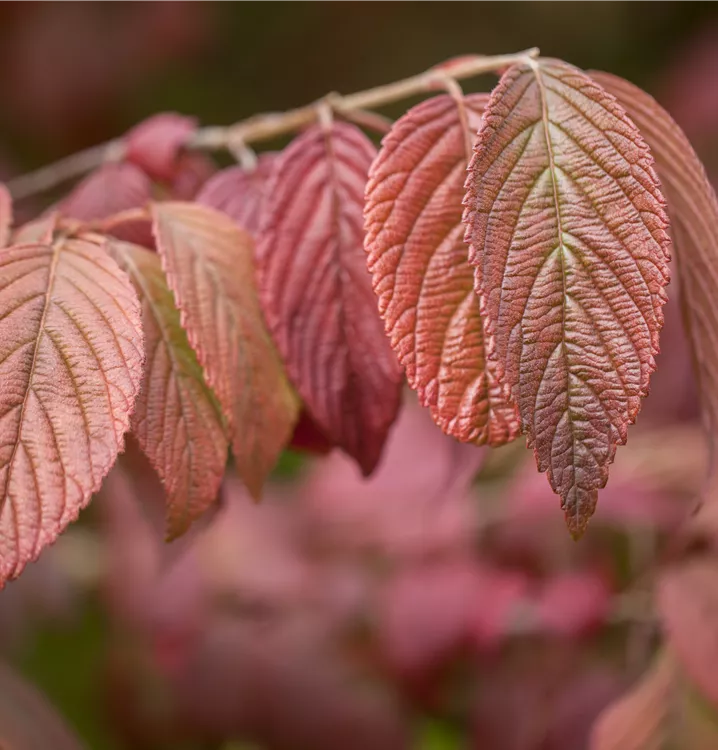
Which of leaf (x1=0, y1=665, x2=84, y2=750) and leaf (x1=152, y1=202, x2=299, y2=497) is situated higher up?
leaf (x1=152, y1=202, x2=299, y2=497)

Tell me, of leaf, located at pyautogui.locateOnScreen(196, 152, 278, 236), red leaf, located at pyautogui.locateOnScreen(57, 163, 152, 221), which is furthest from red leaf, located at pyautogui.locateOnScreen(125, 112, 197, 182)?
leaf, located at pyautogui.locateOnScreen(196, 152, 278, 236)

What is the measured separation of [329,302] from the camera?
32.4 inches

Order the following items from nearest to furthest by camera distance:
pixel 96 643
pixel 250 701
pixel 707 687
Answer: pixel 707 687 < pixel 250 701 < pixel 96 643

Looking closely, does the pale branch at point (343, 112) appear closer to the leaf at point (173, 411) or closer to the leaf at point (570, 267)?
the leaf at point (570, 267)

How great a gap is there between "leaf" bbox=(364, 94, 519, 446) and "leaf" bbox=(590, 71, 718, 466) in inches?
6.9

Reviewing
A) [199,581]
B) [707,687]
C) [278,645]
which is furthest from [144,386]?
[199,581]

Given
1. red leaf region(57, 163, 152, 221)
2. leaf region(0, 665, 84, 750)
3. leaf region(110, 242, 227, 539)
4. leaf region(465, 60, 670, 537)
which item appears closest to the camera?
leaf region(465, 60, 670, 537)

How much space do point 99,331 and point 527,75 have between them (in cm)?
38

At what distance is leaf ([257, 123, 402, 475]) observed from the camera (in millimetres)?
815

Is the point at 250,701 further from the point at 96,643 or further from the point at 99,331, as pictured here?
the point at 96,643

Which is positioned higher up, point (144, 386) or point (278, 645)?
point (144, 386)

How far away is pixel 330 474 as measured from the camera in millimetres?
1920

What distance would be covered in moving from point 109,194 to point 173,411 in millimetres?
421

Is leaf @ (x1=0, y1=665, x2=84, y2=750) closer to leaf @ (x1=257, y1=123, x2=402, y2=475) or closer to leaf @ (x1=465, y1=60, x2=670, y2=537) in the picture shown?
leaf @ (x1=257, y1=123, x2=402, y2=475)
